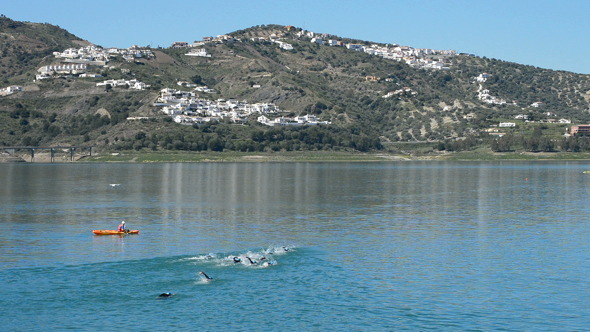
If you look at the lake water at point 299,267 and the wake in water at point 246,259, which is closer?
the lake water at point 299,267

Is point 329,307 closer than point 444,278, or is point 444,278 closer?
point 329,307

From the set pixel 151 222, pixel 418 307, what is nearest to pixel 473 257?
pixel 418 307

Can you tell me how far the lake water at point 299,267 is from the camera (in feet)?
104

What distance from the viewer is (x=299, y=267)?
41.7 m

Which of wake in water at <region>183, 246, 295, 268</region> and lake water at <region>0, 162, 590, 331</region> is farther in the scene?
wake in water at <region>183, 246, 295, 268</region>

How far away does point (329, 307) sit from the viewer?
33062 millimetres

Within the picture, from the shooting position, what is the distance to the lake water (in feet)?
104

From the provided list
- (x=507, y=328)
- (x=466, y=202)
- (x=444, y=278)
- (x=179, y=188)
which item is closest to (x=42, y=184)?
(x=179, y=188)

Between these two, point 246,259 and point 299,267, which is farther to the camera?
point 246,259

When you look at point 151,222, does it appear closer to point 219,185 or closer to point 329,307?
point 329,307

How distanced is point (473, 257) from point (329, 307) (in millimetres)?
15014

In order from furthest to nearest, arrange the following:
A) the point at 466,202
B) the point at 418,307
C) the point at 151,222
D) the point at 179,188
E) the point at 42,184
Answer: the point at 42,184 < the point at 179,188 < the point at 466,202 < the point at 151,222 < the point at 418,307

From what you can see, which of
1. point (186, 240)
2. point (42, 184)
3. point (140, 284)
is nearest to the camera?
point (140, 284)

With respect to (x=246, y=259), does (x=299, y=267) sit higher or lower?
lower
